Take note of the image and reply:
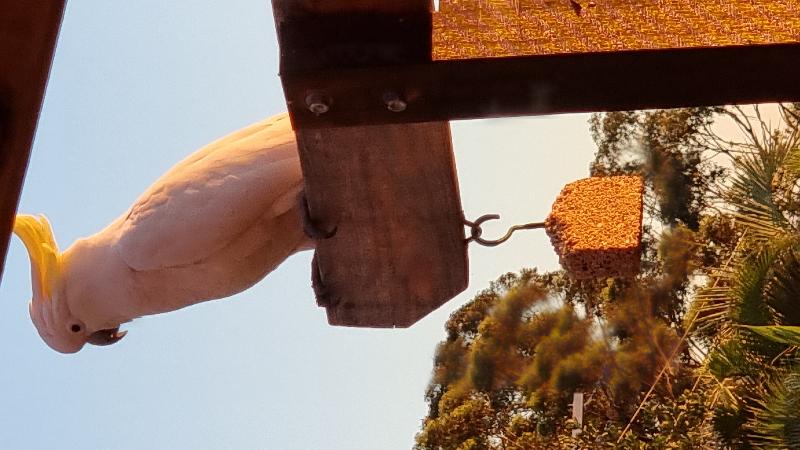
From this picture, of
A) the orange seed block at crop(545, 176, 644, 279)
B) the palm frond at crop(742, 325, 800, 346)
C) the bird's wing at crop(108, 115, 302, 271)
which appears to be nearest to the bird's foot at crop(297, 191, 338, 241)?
the bird's wing at crop(108, 115, 302, 271)

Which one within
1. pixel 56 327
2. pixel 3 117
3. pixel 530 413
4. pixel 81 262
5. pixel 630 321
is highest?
pixel 3 117

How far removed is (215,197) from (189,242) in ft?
0.30

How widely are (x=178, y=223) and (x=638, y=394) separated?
7046 mm

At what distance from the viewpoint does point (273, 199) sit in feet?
5.36

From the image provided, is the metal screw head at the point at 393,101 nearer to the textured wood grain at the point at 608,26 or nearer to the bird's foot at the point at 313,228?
the textured wood grain at the point at 608,26

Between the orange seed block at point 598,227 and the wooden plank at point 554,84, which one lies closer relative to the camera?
the wooden plank at point 554,84

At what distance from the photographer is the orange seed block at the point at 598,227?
1512 mm

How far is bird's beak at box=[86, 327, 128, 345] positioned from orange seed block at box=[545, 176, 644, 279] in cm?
85

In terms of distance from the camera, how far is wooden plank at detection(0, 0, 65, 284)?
844mm

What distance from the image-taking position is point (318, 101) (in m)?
1.07

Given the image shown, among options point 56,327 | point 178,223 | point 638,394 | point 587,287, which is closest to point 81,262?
point 56,327

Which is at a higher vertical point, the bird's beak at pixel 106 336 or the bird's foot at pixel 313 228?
the bird's foot at pixel 313 228

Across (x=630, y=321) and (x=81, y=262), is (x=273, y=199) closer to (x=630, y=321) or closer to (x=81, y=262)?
(x=81, y=262)

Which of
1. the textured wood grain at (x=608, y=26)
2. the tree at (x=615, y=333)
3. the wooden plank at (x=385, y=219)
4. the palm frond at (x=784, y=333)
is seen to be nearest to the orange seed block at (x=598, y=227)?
the wooden plank at (x=385, y=219)
